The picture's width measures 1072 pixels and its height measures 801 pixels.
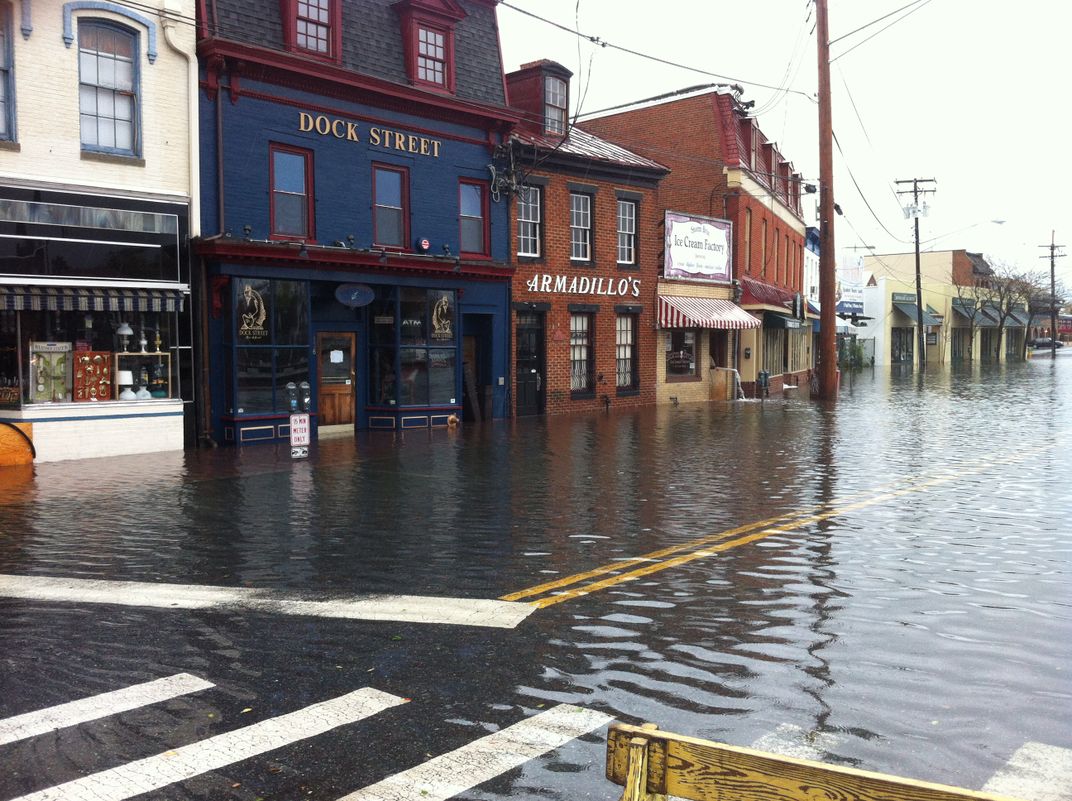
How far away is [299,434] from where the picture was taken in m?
16.1

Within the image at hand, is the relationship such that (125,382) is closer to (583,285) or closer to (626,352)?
(583,285)

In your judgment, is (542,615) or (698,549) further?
(698,549)

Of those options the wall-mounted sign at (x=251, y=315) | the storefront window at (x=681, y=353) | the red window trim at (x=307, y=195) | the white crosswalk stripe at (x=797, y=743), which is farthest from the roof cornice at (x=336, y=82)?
the white crosswalk stripe at (x=797, y=743)

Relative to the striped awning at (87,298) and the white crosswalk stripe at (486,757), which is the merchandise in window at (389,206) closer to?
the striped awning at (87,298)

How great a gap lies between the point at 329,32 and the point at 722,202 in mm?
17735

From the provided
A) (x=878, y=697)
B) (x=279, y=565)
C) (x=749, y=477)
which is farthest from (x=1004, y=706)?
(x=749, y=477)

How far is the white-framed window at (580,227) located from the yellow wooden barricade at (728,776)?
23964 millimetres

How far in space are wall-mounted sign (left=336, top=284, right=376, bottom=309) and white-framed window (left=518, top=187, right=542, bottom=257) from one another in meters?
5.82

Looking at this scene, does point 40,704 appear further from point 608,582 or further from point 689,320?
point 689,320

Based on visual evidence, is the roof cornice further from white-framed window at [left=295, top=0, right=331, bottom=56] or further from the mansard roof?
white-framed window at [left=295, top=0, right=331, bottom=56]

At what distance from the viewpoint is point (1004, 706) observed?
486 centimetres

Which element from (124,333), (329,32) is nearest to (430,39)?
(329,32)

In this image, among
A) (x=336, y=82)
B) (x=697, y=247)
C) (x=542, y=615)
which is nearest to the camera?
(x=542, y=615)

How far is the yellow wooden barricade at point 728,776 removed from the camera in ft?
8.65
